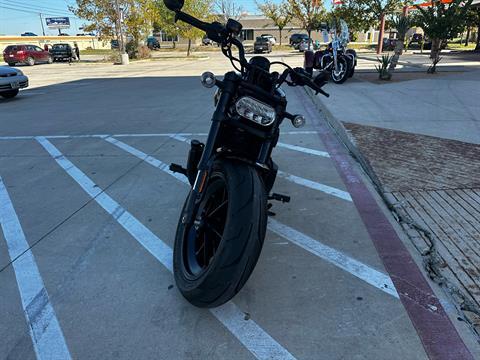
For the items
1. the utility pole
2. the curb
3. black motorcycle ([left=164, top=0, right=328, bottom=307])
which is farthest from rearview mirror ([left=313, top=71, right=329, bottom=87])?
the utility pole

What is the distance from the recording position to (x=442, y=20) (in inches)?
590

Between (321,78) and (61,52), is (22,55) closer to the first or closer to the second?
(61,52)

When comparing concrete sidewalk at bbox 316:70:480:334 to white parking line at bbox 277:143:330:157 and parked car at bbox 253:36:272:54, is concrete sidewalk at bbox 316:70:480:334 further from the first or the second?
parked car at bbox 253:36:272:54

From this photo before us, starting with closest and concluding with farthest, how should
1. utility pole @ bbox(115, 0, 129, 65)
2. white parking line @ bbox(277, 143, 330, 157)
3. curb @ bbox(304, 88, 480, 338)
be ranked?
1. curb @ bbox(304, 88, 480, 338)
2. white parking line @ bbox(277, 143, 330, 157)
3. utility pole @ bbox(115, 0, 129, 65)

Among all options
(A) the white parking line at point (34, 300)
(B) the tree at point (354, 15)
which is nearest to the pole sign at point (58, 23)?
(B) the tree at point (354, 15)

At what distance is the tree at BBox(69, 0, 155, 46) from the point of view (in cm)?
3055

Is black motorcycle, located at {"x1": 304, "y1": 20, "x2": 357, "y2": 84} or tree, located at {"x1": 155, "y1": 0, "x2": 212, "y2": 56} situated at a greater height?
tree, located at {"x1": 155, "y1": 0, "x2": 212, "y2": 56}

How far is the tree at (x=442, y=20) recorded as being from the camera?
14688 millimetres

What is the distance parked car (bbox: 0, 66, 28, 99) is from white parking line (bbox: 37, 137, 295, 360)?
802cm

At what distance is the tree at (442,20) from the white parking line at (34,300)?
1582cm

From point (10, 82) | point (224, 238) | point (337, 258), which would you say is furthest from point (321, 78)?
point (10, 82)

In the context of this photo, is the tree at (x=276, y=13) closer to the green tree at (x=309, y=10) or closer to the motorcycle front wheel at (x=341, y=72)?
the green tree at (x=309, y=10)

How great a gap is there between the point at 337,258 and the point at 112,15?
3281 centimetres

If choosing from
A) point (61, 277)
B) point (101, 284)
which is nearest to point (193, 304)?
point (101, 284)
